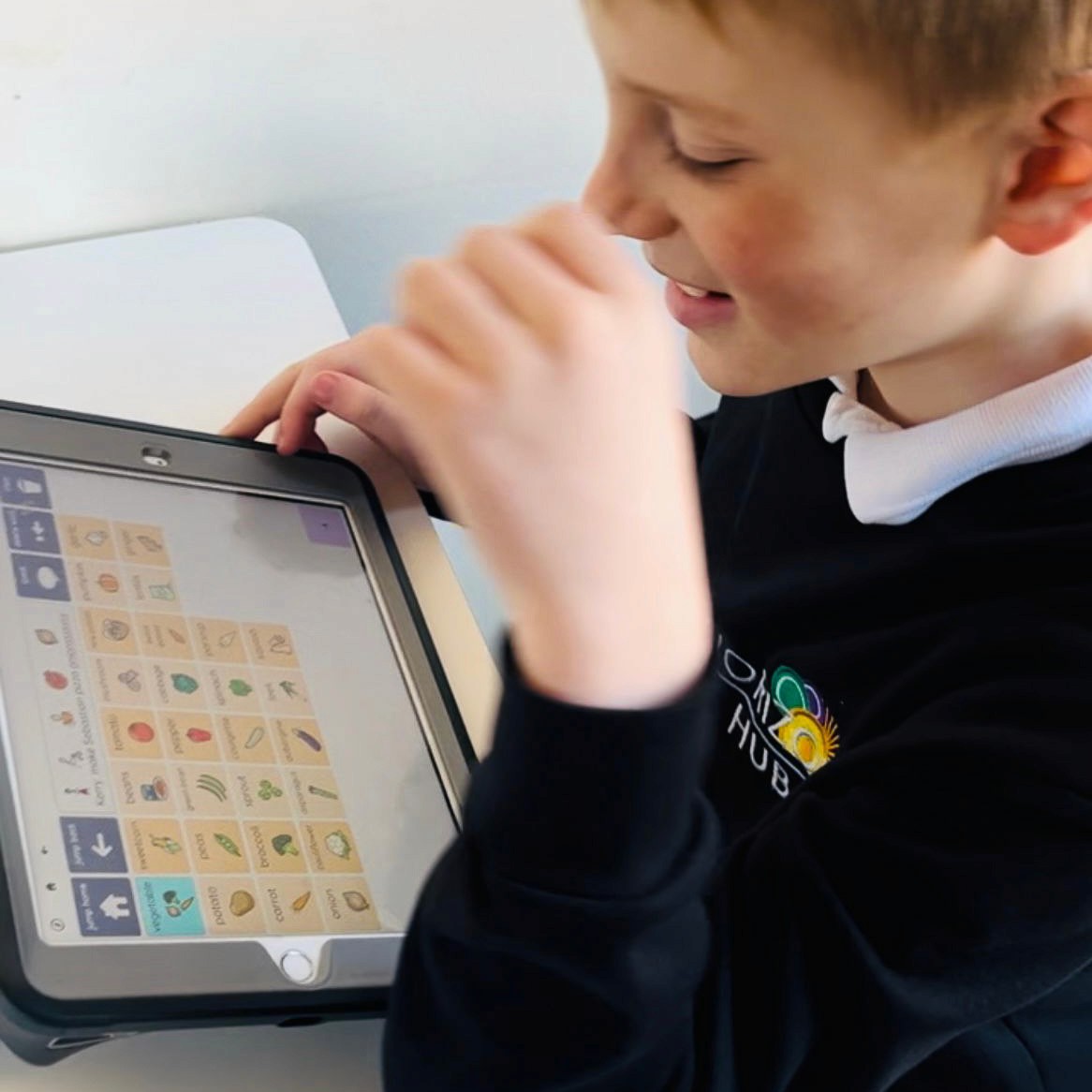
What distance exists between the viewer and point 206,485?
544 millimetres

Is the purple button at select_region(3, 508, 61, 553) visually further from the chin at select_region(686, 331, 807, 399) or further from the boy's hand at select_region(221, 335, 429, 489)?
the chin at select_region(686, 331, 807, 399)

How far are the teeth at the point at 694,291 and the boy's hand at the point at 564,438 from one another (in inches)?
6.4

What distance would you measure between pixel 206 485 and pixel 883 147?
0.94 feet

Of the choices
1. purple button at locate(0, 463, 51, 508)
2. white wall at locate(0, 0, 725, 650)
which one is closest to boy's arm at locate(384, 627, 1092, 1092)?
purple button at locate(0, 463, 51, 508)

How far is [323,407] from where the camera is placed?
0.60 meters

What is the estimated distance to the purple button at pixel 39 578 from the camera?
46cm

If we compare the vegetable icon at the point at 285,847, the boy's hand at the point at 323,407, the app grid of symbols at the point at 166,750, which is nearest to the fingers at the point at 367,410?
the boy's hand at the point at 323,407

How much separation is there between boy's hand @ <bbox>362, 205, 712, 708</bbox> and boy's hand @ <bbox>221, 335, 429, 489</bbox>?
25 cm

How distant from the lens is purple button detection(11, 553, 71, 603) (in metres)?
0.46

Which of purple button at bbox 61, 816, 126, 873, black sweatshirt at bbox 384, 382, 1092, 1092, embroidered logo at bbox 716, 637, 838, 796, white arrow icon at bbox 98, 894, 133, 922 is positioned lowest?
embroidered logo at bbox 716, 637, 838, 796

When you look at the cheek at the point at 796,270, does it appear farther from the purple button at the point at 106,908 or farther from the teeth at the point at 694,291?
the purple button at the point at 106,908

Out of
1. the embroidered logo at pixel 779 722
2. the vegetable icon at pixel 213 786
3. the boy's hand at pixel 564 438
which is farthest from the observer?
the embroidered logo at pixel 779 722

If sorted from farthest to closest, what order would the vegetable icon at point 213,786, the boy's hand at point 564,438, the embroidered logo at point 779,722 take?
the embroidered logo at point 779,722
the vegetable icon at point 213,786
the boy's hand at point 564,438

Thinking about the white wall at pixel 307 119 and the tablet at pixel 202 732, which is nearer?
the tablet at pixel 202 732
